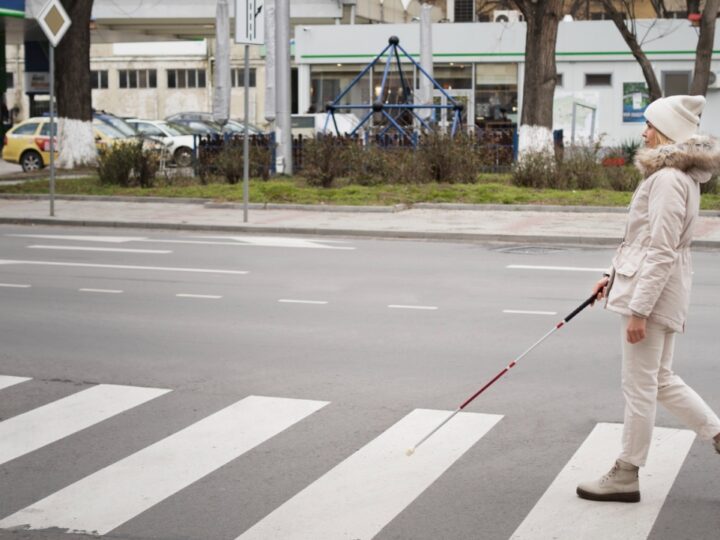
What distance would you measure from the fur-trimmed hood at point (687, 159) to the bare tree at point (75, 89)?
2639 cm

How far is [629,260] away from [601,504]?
111cm

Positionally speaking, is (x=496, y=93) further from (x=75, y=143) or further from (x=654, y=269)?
(x=654, y=269)

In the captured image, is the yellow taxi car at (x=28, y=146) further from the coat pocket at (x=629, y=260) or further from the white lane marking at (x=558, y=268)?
the coat pocket at (x=629, y=260)

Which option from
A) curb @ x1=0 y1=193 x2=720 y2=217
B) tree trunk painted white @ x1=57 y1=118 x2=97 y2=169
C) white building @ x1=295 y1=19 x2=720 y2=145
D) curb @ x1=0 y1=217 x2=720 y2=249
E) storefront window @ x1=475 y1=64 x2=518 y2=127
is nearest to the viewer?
curb @ x1=0 y1=217 x2=720 y2=249

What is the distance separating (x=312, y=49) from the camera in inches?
1663

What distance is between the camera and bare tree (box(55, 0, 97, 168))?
101 ft

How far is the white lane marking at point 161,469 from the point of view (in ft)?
19.2

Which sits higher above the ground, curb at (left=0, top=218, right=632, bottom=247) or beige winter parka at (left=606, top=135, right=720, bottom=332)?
beige winter parka at (left=606, top=135, right=720, bottom=332)

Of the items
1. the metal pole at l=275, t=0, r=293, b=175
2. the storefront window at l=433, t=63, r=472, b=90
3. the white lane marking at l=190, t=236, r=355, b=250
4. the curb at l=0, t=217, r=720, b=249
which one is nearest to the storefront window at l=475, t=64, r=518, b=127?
the storefront window at l=433, t=63, r=472, b=90

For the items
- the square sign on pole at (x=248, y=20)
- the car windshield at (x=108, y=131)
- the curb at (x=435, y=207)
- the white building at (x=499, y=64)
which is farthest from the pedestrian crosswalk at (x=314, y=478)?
the white building at (x=499, y=64)

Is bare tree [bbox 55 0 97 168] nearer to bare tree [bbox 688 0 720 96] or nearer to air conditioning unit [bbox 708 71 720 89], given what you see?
bare tree [bbox 688 0 720 96]

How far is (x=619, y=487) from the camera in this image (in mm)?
5992

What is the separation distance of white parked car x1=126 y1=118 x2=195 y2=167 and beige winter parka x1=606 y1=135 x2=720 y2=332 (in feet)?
98.7

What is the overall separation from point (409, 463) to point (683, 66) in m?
35.0
